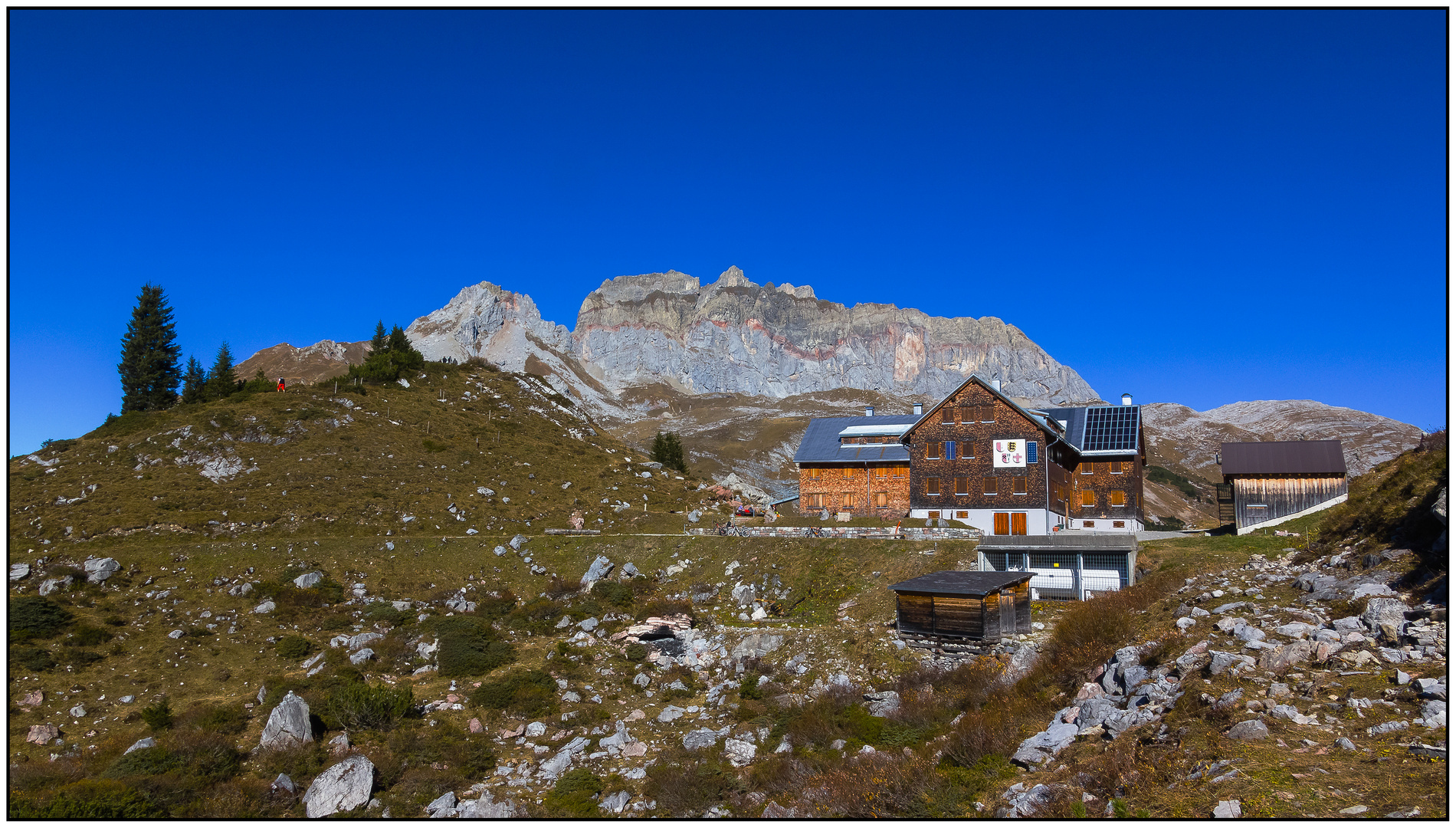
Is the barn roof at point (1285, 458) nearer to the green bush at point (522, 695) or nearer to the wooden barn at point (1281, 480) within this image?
the wooden barn at point (1281, 480)

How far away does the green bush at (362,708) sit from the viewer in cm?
2353

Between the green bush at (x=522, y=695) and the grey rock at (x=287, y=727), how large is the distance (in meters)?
5.44

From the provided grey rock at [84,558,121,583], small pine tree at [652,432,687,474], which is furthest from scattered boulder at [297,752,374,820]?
small pine tree at [652,432,687,474]

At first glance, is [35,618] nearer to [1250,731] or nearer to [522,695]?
[522,695]

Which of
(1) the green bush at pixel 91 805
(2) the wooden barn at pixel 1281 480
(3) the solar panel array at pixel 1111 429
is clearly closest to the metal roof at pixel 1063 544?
(2) the wooden barn at pixel 1281 480

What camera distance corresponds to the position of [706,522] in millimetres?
51906

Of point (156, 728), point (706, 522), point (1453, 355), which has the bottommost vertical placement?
point (156, 728)

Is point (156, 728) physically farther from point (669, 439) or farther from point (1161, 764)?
point (669, 439)

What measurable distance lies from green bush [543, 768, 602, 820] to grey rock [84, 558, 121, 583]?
27671 mm

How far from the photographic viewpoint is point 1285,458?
1827 inches

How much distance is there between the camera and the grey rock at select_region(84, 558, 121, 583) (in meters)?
34.3

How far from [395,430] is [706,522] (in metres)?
28.6

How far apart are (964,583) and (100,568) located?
3860cm

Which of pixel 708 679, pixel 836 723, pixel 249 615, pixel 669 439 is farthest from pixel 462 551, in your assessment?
pixel 669 439
